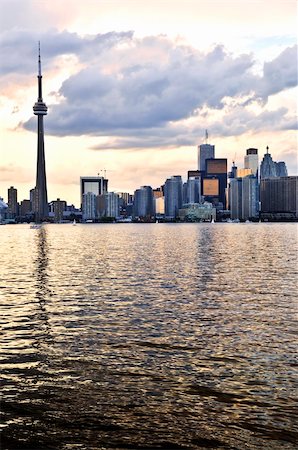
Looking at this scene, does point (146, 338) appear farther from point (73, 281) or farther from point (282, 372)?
point (73, 281)

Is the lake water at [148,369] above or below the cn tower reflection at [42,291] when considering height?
below

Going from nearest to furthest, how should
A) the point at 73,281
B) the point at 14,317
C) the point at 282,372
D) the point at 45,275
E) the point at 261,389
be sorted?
the point at 261,389 < the point at 282,372 < the point at 14,317 < the point at 73,281 < the point at 45,275

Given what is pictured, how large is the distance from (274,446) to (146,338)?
1689cm

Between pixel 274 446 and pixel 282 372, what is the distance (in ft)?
29.3

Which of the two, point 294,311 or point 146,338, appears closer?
point 146,338

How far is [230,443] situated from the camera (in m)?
19.9

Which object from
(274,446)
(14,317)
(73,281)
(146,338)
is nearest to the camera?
(274,446)

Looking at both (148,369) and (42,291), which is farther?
(42,291)

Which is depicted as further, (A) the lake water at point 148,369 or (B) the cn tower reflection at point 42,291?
(B) the cn tower reflection at point 42,291

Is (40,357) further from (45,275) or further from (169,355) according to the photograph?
(45,275)

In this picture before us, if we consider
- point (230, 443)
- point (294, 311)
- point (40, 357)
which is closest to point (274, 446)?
point (230, 443)

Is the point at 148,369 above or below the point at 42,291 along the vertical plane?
below

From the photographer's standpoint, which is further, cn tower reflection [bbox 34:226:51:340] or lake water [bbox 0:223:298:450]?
cn tower reflection [bbox 34:226:51:340]

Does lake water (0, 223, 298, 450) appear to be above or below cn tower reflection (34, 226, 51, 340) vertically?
below
